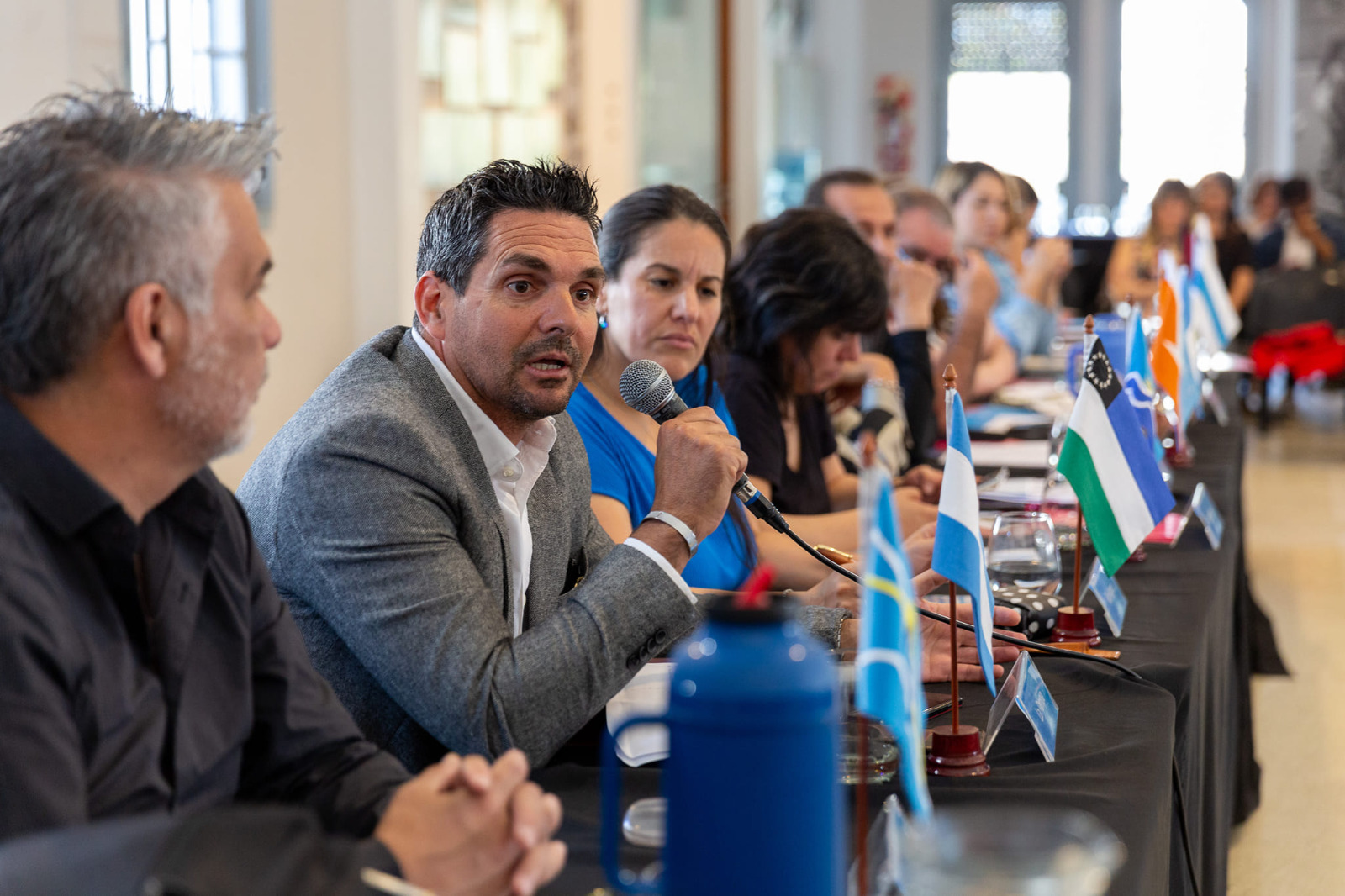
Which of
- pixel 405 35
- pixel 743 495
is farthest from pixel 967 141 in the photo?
pixel 743 495

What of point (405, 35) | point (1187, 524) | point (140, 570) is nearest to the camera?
point (140, 570)

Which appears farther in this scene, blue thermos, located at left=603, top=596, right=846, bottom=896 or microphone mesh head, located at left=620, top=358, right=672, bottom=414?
microphone mesh head, located at left=620, top=358, right=672, bottom=414

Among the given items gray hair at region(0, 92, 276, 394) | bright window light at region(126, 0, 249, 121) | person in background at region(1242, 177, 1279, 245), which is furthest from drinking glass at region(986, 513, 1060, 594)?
person in background at region(1242, 177, 1279, 245)

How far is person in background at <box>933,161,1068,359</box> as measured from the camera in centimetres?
506

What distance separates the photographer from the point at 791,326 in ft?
8.02

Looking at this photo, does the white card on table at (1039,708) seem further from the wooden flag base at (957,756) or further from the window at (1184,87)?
the window at (1184,87)

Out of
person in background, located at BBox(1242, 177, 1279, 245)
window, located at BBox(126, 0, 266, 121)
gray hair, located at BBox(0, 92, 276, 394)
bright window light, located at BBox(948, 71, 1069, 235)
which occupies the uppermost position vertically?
bright window light, located at BBox(948, 71, 1069, 235)

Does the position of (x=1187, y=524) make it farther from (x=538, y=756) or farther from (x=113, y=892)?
(x=113, y=892)

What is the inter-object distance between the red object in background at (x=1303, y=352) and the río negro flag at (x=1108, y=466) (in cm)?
609

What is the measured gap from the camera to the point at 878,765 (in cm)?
117

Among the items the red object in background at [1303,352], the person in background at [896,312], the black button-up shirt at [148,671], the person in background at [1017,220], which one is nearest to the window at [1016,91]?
the red object in background at [1303,352]

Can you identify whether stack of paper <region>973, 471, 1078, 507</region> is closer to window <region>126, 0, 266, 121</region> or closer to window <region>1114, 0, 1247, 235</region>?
window <region>126, 0, 266, 121</region>

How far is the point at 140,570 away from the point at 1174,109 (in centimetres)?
1218

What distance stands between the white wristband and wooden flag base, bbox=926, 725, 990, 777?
0.94 feet
